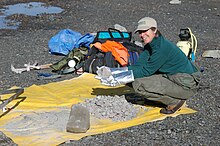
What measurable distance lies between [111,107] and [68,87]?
1393 millimetres

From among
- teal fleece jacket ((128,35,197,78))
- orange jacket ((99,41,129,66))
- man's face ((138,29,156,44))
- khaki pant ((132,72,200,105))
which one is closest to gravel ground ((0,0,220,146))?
khaki pant ((132,72,200,105))

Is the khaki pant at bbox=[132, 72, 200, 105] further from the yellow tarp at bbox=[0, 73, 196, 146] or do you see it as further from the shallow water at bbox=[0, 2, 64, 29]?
the shallow water at bbox=[0, 2, 64, 29]

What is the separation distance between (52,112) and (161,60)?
1686mm

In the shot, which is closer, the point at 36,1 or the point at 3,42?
the point at 3,42

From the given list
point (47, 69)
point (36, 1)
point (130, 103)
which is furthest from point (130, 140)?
point (36, 1)

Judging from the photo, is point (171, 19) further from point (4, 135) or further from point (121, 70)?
point (4, 135)

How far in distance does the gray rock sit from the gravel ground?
0.22 m

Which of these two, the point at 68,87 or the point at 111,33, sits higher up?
the point at 111,33

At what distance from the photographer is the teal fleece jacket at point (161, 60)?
5.80m

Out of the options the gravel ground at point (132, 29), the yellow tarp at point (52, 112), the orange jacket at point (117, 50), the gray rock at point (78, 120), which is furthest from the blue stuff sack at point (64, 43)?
the gray rock at point (78, 120)

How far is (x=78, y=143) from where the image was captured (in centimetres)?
528

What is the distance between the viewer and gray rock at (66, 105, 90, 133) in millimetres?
5523

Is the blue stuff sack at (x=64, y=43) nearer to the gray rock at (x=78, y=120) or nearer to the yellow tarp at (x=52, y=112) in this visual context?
the yellow tarp at (x=52, y=112)

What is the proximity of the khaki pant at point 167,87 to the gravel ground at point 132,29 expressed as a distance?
0.32m
